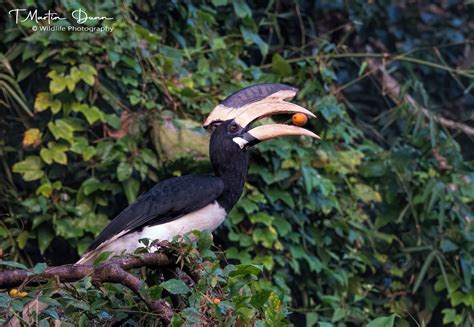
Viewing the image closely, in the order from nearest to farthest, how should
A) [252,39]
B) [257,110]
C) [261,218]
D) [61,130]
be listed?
[257,110] → [61,130] → [261,218] → [252,39]

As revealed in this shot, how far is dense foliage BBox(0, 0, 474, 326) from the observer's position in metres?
3.34

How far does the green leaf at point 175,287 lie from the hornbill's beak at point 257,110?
3.64 feet

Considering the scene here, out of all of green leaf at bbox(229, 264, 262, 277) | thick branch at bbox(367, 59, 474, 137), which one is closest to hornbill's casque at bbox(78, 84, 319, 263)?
green leaf at bbox(229, 264, 262, 277)

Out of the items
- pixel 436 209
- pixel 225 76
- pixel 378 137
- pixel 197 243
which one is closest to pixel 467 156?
pixel 378 137

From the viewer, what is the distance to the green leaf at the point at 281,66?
368 centimetres

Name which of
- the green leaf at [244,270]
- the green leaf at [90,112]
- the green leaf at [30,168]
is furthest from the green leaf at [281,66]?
the green leaf at [244,270]

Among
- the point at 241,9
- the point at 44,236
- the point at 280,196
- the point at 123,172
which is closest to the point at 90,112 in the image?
the point at 123,172

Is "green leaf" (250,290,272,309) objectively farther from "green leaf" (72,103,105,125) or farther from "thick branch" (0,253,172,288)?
"green leaf" (72,103,105,125)

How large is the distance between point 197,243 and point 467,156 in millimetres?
3189

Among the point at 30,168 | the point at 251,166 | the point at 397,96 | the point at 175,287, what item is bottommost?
the point at 397,96

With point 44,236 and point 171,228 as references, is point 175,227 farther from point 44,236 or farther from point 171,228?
point 44,236

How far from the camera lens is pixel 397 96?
425 centimetres

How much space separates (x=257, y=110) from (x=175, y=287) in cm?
122

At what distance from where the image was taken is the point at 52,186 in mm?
3340
